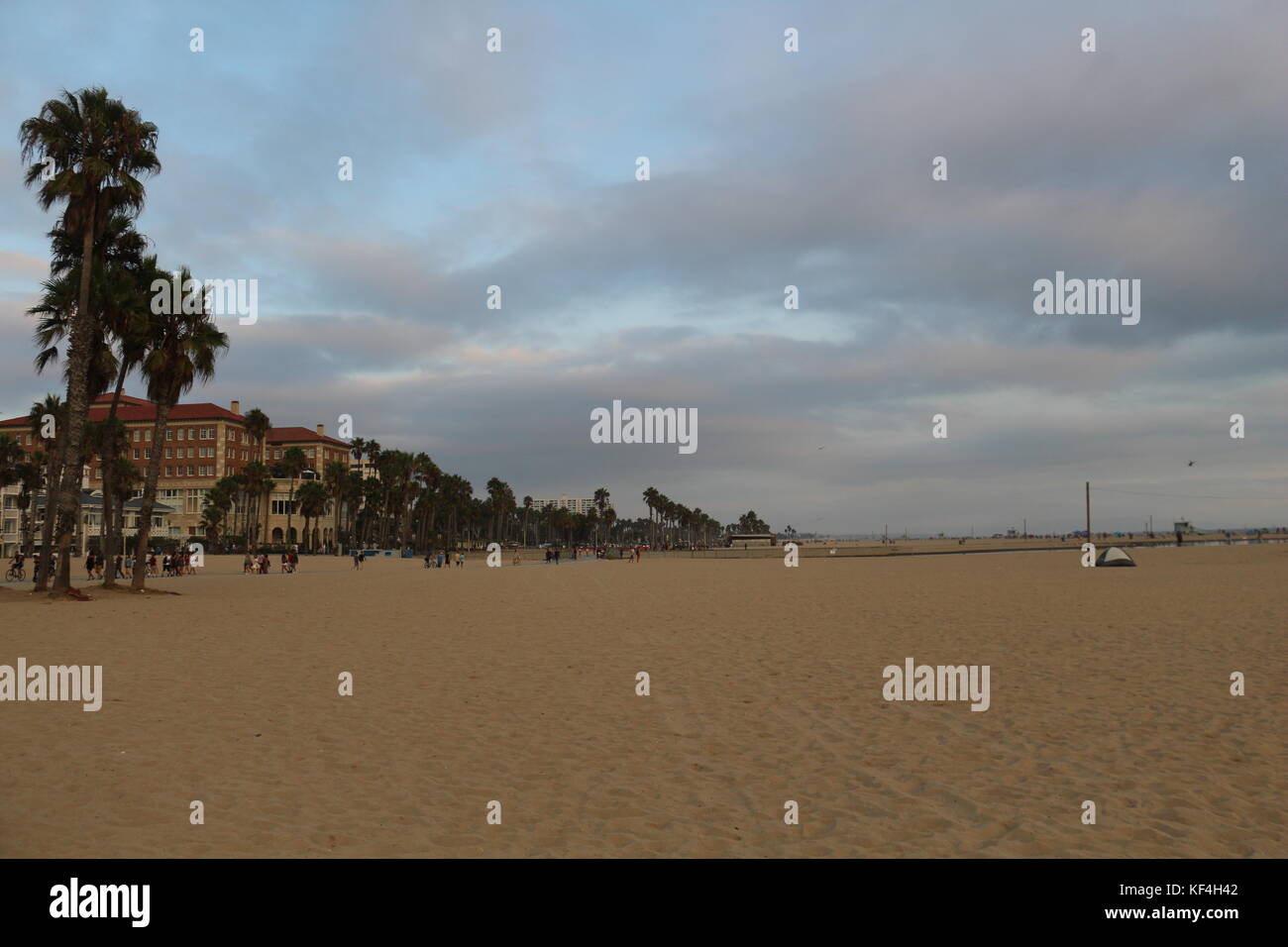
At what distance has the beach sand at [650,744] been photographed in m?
6.17

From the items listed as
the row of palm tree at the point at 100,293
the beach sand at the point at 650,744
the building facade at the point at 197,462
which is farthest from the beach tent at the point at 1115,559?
the building facade at the point at 197,462

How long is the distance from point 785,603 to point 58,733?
20.9m

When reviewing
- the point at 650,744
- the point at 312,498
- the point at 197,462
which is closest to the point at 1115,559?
the point at 650,744

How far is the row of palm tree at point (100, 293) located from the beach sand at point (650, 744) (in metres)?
12.0

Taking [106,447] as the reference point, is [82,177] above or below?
above

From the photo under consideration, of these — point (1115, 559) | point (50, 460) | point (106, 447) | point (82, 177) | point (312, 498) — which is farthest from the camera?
point (312, 498)

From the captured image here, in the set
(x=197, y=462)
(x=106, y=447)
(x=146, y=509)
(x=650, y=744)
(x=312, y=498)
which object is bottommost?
(x=650, y=744)

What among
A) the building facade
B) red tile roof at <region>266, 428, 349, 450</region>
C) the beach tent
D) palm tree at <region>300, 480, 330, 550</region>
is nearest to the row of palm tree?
the beach tent

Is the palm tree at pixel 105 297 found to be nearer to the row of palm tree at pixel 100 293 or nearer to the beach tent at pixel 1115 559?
the row of palm tree at pixel 100 293

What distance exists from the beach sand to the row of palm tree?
1202 centimetres

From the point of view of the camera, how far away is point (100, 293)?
1101 inches

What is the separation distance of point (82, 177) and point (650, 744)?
29036 millimetres

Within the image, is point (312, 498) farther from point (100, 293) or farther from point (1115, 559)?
point (1115, 559)
